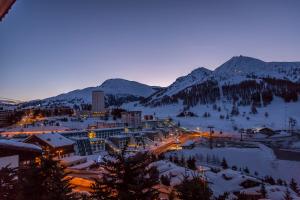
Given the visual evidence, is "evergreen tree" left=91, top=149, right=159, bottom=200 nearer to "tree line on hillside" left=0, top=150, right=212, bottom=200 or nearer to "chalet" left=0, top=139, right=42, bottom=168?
"tree line on hillside" left=0, top=150, right=212, bottom=200

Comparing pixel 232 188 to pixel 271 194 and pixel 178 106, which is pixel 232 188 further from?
pixel 178 106

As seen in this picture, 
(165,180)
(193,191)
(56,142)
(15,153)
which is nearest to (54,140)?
(56,142)

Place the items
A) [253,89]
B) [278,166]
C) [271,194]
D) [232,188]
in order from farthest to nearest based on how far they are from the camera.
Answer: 1. [253,89]
2. [278,166]
3. [232,188]
4. [271,194]

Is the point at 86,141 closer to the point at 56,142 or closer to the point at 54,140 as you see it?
the point at 54,140

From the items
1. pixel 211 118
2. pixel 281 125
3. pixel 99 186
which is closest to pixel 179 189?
pixel 99 186

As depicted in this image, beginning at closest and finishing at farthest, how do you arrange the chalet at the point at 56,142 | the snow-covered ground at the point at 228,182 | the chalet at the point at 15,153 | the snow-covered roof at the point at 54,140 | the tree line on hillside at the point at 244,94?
1. the chalet at the point at 15,153
2. the snow-covered ground at the point at 228,182
3. the chalet at the point at 56,142
4. the snow-covered roof at the point at 54,140
5. the tree line on hillside at the point at 244,94

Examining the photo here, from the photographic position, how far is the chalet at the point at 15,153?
372 inches

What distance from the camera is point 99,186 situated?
7.70 meters

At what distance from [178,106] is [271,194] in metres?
151

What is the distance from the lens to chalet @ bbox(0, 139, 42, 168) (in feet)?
31.0

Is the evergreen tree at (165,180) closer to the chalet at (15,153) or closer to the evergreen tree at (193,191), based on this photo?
the chalet at (15,153)

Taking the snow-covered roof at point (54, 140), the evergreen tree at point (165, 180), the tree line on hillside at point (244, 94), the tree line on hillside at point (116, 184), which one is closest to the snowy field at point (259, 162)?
the evergreen tree at point (165, 180)

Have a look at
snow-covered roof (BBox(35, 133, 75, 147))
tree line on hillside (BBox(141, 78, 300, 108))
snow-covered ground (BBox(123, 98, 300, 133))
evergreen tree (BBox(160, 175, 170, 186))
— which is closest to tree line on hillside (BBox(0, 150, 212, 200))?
evergreen tree (BBox(160, 175, 170, 186))

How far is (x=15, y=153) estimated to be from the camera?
9.92 m
